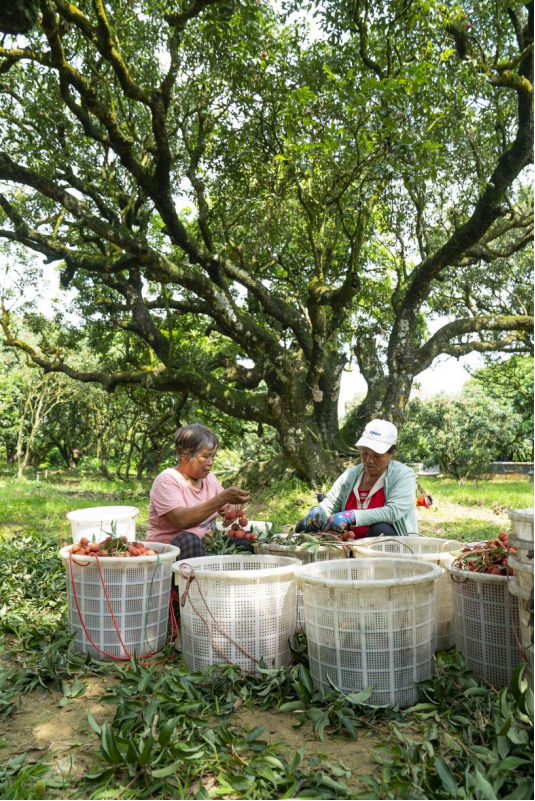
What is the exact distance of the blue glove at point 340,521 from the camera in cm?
389

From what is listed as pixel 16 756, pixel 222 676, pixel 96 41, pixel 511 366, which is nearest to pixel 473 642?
pixel 222 676

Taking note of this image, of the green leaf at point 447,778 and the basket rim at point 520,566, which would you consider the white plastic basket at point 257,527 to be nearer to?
the basket rim at point 520,566

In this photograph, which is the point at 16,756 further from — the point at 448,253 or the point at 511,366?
the point at 511,366

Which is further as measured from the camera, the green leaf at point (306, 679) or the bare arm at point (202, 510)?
the bare arm at point (202, 510)

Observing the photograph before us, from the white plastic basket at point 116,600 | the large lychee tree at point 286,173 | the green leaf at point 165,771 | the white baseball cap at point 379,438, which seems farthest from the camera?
the large lychee tree at point 286,173

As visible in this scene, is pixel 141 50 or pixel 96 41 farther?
pixel 141 50

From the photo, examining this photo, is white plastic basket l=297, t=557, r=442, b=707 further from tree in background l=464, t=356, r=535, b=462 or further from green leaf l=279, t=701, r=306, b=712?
tree in background l=464, t=356, r=535, b=462

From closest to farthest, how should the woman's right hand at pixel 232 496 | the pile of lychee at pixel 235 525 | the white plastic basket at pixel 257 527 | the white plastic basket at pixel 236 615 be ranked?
the white plastic basket at pixel 236 615 < the woman's right hand at pixel 232 496 < the pile of lychee at pixel 235 525 < the white plastic basket at pixel 257 527

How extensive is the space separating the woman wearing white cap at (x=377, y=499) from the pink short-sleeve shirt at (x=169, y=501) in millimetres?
732

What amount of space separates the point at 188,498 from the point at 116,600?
97 centimetres

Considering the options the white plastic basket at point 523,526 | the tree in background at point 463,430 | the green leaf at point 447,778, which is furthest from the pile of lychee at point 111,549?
the tree in background at point 463,430

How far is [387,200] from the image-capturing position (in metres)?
11.1

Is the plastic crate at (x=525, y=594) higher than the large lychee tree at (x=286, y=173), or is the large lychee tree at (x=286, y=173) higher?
the large lychee tree at (x=286, y=173)

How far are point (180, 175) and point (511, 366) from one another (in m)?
8.79
